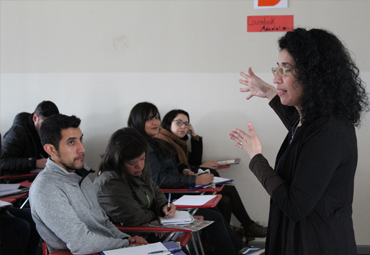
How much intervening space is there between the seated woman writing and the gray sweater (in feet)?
3.62

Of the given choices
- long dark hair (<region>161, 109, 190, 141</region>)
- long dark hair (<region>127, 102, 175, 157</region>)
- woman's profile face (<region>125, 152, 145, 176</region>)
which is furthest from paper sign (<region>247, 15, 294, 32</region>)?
woman's profile face (<region>125, 152, 145, 176</region>)

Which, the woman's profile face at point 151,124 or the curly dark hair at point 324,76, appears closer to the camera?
the curly dark hair at point 324,76

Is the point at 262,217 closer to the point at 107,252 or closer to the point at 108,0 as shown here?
the point at 107,252

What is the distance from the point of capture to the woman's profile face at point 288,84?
133 centimetres

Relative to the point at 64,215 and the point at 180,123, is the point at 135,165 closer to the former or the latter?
the point at 64,215

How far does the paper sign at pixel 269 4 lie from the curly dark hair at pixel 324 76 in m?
2.44

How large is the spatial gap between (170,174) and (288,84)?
6.20ft

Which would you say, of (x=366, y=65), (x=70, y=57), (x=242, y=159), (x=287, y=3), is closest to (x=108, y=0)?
(x=70, y=57)

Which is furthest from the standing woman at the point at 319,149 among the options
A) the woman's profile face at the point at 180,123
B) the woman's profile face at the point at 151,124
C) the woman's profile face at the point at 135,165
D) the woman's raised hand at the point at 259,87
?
the woman's profile face at the point at 180,123

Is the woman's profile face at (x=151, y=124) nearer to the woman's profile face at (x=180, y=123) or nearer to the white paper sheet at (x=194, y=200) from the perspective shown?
the woman's profile face at (x=180, y=123)

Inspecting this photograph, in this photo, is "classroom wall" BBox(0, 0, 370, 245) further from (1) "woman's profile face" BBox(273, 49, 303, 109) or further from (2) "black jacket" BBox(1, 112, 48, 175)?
(1) "woman's profile face" BBox(273, 49, 303, 109)

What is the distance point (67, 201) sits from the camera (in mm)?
1690

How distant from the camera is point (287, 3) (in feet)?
11.7

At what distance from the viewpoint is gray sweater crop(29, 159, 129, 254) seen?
161cm
